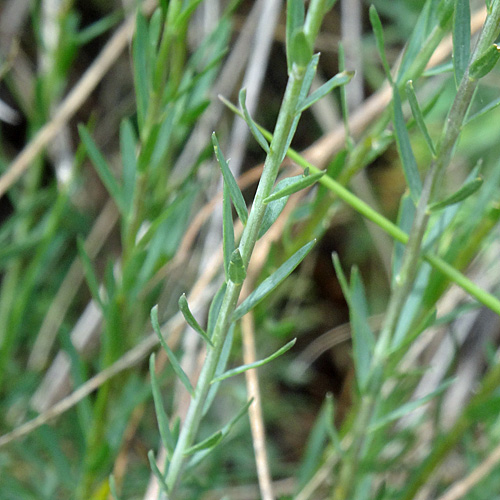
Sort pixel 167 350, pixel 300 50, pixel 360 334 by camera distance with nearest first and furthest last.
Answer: pixel 300 50 < pixel 167 350 < pixel 360 334

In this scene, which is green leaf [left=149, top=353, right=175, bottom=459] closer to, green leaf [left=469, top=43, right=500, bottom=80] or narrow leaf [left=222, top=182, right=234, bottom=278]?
narrow leaf [left=222, top=182, right=234, bottom=278]

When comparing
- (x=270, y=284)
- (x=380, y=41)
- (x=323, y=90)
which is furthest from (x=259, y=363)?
(x=380, y=41)

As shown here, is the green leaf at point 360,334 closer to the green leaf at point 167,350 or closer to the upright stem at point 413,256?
the upright stem at point 413,256

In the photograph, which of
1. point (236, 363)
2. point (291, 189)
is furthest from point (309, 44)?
point (236, 363)

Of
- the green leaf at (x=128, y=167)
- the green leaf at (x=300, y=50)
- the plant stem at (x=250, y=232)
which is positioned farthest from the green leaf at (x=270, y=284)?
the green leaf at (x=128, y=167)

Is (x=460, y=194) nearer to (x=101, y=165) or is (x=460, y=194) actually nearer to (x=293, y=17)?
(x=293, y=17)
